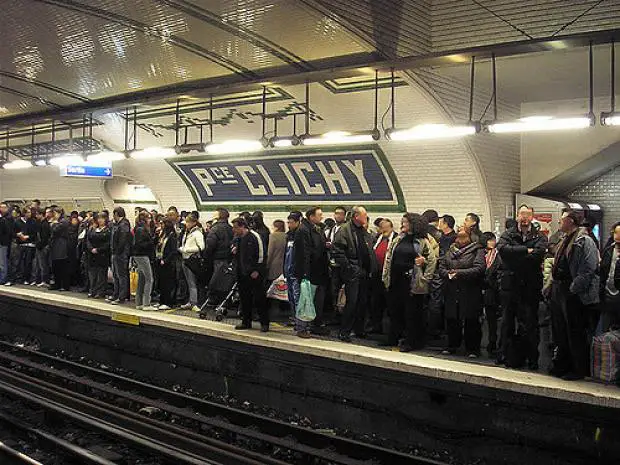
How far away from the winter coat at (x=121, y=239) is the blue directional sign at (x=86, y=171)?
4.46m

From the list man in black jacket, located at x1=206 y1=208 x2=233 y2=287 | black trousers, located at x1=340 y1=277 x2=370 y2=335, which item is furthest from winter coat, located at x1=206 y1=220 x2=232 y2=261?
black trousers, located at x1=340 y1=277 x2=370 y2=335

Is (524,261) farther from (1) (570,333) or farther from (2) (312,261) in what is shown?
(2) (312,261)

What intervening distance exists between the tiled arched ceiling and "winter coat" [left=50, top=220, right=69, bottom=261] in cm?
326

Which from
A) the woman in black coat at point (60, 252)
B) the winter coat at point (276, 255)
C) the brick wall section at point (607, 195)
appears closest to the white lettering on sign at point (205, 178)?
the woman in black coat at point (60, 252)

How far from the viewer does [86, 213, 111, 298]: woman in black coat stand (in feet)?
38.6

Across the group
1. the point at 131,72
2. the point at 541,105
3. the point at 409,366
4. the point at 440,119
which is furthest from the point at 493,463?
the point at 131,72

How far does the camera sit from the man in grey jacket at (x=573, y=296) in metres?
6.20

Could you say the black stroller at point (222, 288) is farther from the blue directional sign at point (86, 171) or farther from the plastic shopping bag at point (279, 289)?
the blue directional sign at point (86, 171)

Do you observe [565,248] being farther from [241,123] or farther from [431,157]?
[241,123]

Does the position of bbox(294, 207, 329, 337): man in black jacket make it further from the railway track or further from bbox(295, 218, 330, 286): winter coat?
the railway track

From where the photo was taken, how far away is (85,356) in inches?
468

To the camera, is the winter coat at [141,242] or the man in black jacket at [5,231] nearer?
the winter coat at [141,242]

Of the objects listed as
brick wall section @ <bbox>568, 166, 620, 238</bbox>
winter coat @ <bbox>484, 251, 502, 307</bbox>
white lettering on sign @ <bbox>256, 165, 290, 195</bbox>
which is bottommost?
winter coat @ <bbox>484, 251, 502, 307</bbox>

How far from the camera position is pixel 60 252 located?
12945mm
